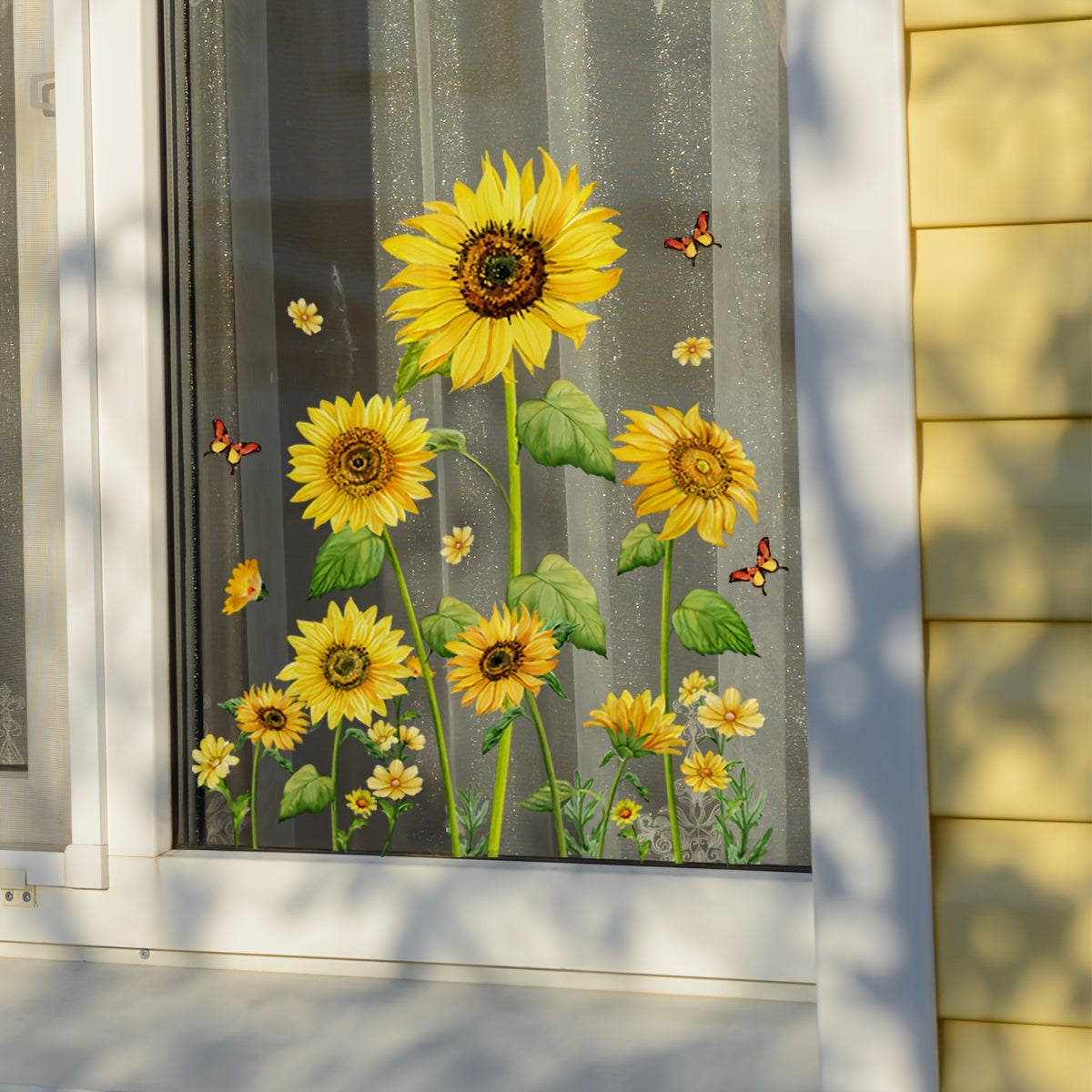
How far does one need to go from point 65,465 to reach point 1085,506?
1149mm

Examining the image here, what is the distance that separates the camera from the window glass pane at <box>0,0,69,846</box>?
150 cm

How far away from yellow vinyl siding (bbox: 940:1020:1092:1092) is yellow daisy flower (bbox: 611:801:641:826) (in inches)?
17.4

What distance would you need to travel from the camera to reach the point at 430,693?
1.42 m

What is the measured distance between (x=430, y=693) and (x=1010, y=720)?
68cm

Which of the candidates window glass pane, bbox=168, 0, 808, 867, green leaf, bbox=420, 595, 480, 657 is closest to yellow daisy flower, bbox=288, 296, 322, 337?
window glass pane, bbox=168, 0, 808, 867

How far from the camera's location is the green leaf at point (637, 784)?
1367 mm

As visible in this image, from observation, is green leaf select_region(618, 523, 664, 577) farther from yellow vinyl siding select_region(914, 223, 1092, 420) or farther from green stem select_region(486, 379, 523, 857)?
yellow vinyl siding select_region(914, 223, 1092, 420)

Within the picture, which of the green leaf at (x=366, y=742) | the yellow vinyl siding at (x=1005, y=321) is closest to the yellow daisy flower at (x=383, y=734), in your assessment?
the green leaf at (x=366, y=742)

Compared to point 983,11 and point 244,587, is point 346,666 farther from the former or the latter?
point 983,11

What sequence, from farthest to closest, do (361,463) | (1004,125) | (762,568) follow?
(361,463) < (762,568) < (1004,125)

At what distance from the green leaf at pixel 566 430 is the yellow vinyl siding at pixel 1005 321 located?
0.47m

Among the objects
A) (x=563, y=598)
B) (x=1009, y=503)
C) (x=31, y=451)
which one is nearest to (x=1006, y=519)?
(x=1009, y=503)

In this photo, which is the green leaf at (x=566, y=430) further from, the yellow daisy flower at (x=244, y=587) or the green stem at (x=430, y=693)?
the yellow daisy flower at (x=244, y=587)

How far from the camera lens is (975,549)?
0.97 metres
